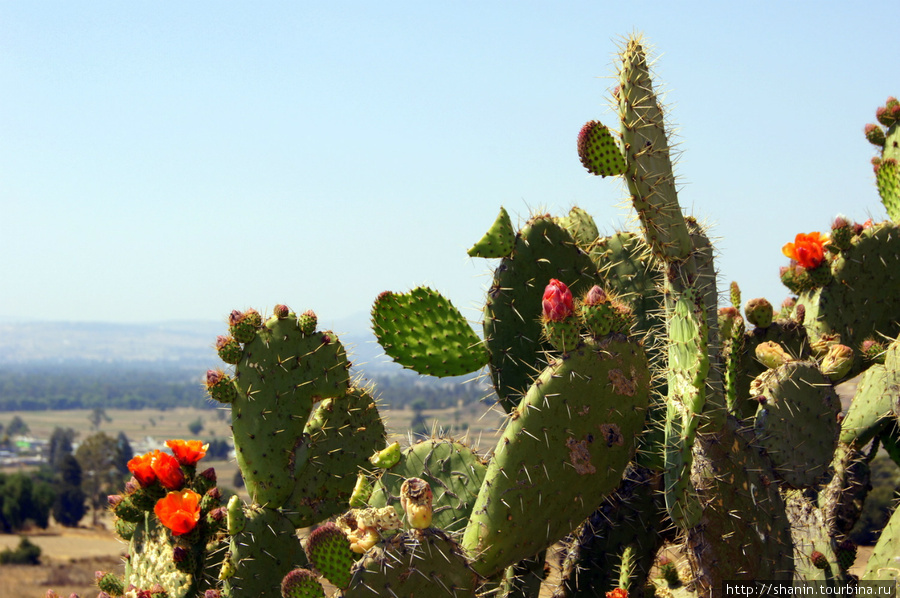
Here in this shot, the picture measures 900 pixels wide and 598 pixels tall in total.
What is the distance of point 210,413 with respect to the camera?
12531cm

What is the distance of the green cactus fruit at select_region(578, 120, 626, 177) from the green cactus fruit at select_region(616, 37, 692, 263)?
0.11 ft

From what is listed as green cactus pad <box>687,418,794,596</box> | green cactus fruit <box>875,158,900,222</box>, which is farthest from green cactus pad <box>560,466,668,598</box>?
green cactus fruit <box>875,158,900,222</box>

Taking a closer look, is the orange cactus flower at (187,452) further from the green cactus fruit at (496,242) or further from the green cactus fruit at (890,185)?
the green cactus fruit at (890,185)

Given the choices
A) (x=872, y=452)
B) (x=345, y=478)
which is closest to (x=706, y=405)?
(x=345, y=478)

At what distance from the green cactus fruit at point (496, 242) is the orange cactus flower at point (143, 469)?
1366 millimetres

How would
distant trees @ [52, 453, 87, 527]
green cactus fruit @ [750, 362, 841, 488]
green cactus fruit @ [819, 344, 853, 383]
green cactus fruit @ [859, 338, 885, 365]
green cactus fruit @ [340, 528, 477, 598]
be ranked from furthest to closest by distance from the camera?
1. distant trees @ [52, 453, 87, 527]
2. green cactus fruit @ [859, 338, 885, 365]
3. green cactus fruit @ [819, 344, 853, 383]
4. green cactus fruit @ [750, 362, 841, 488]
5. green cactus fruit @ [340, 528, 477, 598]

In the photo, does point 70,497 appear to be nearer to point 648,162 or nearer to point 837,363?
point 837,363

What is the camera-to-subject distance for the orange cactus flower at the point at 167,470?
9.63 ft

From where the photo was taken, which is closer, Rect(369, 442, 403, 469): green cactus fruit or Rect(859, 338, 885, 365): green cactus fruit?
Rect(369, 442, 403, 469): green cactus fruit

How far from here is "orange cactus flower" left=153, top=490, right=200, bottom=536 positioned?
283 centimetres

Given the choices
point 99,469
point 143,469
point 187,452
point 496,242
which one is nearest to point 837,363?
point 496,242

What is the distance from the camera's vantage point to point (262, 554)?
2994mm

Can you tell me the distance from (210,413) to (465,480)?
129 meters

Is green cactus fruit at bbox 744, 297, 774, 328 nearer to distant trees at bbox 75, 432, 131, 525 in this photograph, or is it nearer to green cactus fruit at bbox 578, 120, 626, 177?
green cactus fruit at bbox 578, 120, 626, 177
